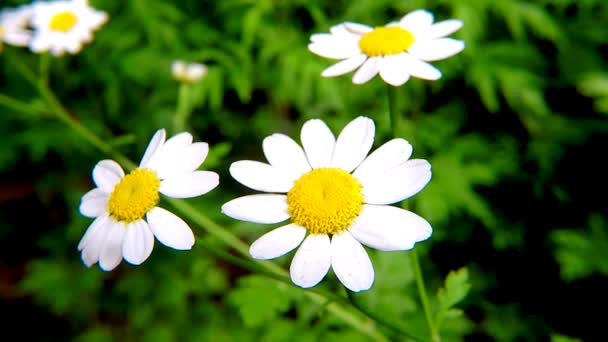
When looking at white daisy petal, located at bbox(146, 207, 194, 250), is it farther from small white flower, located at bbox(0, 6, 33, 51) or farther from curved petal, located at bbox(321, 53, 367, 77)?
small white flower, located at bbox(0, 6, 33, 51)

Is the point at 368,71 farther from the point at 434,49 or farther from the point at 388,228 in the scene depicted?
the point at 388,228

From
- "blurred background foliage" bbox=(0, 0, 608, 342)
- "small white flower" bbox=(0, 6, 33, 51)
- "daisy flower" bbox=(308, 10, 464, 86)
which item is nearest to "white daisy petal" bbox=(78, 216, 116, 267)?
"daisy flower" bbox=(308, 10, 464, 86)

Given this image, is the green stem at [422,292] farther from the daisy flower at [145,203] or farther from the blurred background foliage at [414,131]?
the blurred background foliage at [414,131]

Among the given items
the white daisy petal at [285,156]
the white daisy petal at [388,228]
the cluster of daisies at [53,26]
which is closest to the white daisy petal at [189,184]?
the white daisy petal at [285,156]

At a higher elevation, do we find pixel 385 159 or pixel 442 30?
pixel 442 30

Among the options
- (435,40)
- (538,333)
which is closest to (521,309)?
(538,333)

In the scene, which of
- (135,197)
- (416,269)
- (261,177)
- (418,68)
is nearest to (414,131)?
(418,68)
